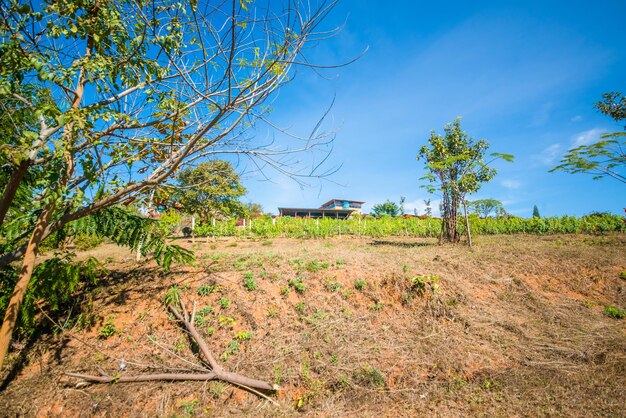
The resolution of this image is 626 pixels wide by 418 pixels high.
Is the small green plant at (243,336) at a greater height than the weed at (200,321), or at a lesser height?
lesser

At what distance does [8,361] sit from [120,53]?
5051mm

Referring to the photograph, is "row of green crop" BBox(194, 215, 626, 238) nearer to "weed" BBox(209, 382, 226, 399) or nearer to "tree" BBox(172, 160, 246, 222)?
"tree" BBox(172, 160, 246, 222)

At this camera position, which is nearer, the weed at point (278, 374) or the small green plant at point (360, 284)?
the weed at point (278, 374)

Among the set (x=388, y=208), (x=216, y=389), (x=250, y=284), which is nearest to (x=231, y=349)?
(x=216, y=389)

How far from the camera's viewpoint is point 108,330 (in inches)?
183

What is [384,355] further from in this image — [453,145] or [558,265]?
[453,145]

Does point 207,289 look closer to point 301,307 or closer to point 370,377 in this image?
point 301,307

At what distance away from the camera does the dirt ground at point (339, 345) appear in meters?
3.52

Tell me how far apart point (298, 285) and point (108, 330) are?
349cm

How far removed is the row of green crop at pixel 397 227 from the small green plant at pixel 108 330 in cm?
1610

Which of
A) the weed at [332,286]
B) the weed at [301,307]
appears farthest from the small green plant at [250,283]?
the weed at [332,286]

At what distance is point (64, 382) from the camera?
3865 millimetres

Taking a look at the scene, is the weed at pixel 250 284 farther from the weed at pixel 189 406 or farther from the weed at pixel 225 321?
the weed at pixel 189 406

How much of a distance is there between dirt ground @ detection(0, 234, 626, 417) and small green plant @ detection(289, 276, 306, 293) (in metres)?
0.05
